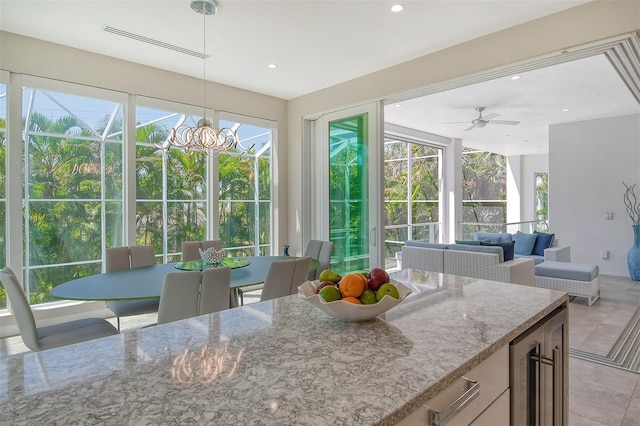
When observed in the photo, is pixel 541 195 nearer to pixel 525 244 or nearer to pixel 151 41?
pixel 525 244

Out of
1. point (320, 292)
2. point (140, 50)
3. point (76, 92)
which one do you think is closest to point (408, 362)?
point (320, 292)

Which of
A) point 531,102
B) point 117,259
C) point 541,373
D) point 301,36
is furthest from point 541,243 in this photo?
point 117,259

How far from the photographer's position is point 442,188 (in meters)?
8.29

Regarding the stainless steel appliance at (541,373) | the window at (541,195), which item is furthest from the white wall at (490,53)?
the window at (541,195)

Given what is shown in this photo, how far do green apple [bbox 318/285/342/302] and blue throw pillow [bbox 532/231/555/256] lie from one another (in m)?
6.01

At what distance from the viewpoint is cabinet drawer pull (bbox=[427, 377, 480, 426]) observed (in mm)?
867

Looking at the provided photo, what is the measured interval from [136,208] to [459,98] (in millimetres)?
4608

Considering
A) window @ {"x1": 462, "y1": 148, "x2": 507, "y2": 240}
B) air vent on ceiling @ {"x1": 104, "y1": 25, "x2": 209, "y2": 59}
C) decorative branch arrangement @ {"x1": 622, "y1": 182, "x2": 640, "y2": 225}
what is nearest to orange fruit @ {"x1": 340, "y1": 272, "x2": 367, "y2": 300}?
air vent on ceiling @ {"x1": 104, "y1": 25, "x2": 209, "y2": 59}

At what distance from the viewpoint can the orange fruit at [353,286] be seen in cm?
127

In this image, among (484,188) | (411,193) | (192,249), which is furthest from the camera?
(484,188)

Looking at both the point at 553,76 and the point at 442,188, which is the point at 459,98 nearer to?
the point at 553,76

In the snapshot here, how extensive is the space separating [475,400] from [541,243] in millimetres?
6028

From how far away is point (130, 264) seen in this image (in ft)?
11.7

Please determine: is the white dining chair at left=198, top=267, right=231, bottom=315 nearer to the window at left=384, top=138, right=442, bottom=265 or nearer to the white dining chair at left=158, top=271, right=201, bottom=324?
the white dining chair at left=158, top=271, right=201, bottom=324
